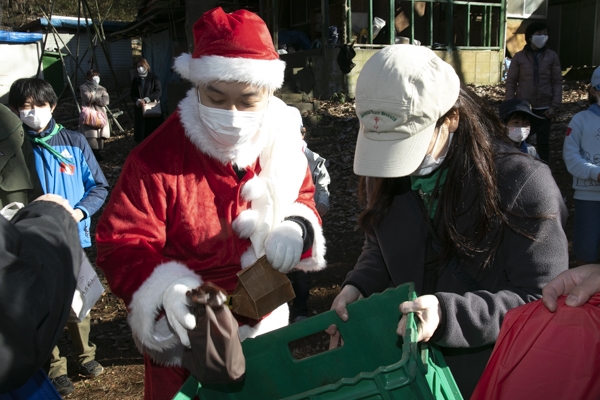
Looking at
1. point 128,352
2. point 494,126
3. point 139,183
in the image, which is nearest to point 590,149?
point 494,126

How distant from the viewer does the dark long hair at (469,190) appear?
1.67 m

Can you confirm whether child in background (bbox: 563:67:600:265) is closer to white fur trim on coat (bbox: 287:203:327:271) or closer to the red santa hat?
white fur trim on coat (bbox: 287:203:327:271)

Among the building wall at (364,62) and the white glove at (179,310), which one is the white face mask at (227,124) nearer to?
the white glove at (179,310)

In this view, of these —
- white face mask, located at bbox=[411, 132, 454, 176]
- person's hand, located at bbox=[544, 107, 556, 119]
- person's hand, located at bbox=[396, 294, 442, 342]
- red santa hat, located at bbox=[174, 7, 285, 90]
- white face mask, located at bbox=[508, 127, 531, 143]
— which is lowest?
person's hand, located at bbox=[544, 107, 556, 119]

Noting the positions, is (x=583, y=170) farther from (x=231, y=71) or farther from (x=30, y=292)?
(x=30, y=292)

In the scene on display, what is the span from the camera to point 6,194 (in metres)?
3.29

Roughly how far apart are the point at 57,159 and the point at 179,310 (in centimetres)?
229

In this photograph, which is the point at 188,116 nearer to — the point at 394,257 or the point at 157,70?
the point at 394,257

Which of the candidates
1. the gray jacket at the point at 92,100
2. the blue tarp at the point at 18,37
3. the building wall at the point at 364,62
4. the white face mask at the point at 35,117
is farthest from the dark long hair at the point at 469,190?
the blue tarp at the point at 18,37

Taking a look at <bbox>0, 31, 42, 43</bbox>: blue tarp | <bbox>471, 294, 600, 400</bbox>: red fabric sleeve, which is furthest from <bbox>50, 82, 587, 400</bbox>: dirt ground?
<bbox>0, 31, 42, 43</bbox>: blue tarp

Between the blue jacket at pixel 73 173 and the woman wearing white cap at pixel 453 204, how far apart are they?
2319 mm

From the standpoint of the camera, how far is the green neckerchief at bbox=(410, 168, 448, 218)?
1.78m

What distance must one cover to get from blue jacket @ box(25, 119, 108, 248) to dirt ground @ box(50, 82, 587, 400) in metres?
1.07

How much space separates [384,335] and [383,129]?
653mm
